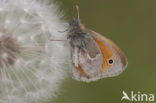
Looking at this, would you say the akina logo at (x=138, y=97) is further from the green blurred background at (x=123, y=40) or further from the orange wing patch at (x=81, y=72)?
the orange wing patch at (x=81, y=72)

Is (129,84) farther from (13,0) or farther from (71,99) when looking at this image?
(13,0)

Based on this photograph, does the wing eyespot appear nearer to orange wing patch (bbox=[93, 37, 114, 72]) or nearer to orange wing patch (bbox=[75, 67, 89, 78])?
orange wing patch (bbox=[93, 37, 114, 72])

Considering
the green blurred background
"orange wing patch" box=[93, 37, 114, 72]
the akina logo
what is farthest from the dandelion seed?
the akina logo

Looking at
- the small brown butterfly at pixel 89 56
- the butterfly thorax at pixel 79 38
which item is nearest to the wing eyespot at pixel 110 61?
the small brown butterfly at pixel 89 56

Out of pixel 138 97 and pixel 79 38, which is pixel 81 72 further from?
pixel 138 97

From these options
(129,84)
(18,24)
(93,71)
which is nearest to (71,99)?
(129,84)

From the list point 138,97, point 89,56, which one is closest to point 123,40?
point 138,97

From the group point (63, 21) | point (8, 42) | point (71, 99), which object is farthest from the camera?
point (71, 99)
